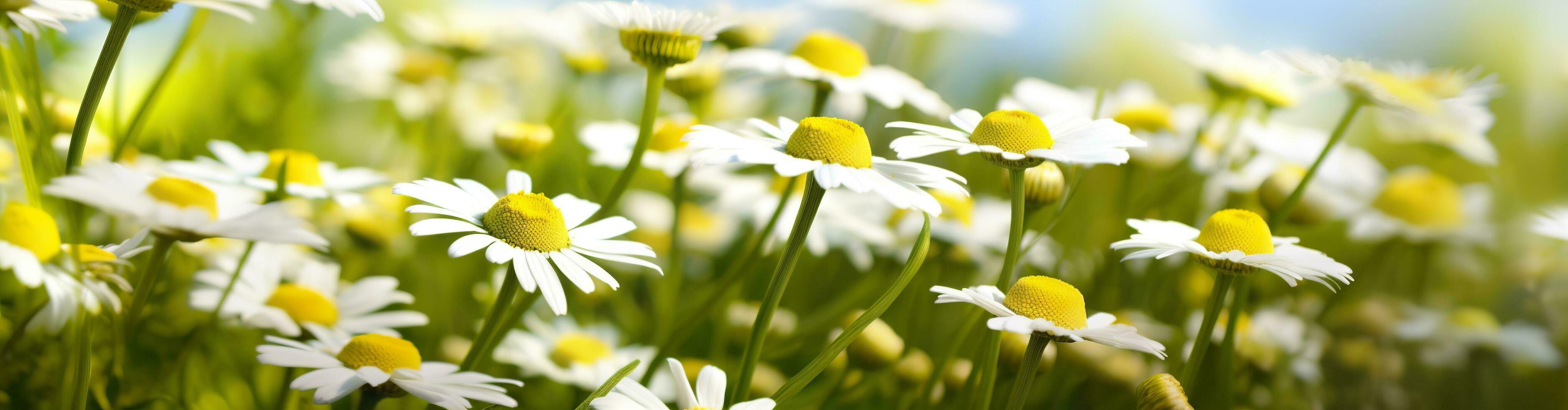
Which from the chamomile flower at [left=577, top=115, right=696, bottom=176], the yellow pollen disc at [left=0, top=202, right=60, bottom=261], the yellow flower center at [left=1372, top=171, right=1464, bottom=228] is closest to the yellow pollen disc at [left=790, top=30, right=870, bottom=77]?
the chamomile flower at [left=577, top=115, right=696, bottom=176]

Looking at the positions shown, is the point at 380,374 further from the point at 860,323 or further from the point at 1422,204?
the point at 1422,204

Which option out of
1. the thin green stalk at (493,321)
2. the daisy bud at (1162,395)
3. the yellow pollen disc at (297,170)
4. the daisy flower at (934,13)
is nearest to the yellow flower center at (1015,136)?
the daisy bud at (1162,395)

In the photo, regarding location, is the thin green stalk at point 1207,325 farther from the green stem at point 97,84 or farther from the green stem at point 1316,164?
the green stem at point 97,84

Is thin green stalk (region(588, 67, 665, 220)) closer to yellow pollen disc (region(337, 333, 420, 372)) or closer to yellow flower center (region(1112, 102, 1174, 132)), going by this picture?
yellow pollen disc (region(337, 333, 420, 372))

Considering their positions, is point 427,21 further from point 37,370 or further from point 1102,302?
point 1102,302

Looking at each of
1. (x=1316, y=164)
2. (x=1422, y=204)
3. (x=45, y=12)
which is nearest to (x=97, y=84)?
(x=45, y=12)
